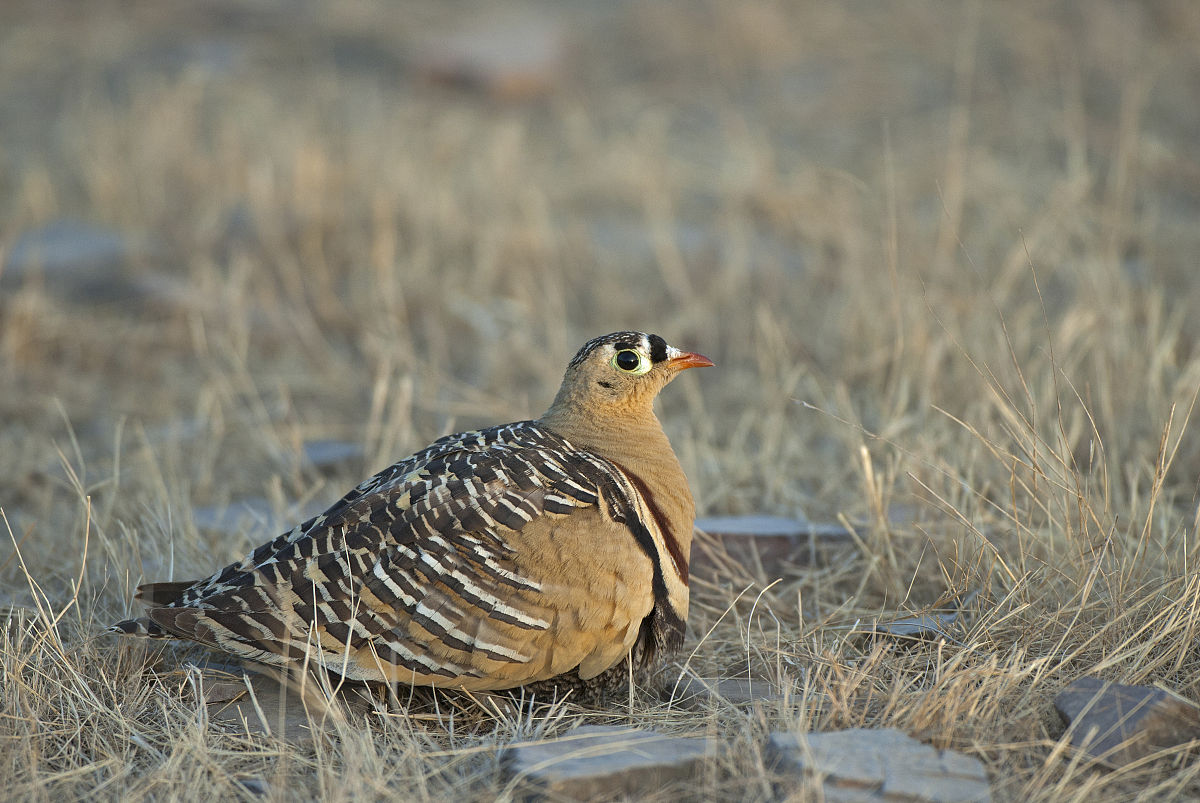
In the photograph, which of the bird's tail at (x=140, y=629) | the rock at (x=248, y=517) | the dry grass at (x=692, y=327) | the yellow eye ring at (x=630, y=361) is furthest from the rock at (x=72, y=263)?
the yellow eye ring at (x=630, y=361)

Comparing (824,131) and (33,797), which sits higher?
(824,131)

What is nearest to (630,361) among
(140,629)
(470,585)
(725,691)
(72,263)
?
(470,585)

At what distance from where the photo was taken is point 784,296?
6102 mm

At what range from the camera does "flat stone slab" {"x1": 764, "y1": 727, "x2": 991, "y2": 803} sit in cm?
212

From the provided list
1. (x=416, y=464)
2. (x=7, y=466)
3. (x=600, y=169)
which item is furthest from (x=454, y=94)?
(x=416, y=464)

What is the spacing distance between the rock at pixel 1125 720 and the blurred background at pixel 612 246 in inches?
30.6

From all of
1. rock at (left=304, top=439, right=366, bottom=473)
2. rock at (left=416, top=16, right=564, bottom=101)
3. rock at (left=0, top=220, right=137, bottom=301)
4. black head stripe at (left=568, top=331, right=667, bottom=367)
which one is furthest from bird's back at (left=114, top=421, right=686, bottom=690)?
rock at (left=416, top=16, right=564, bottom=101)

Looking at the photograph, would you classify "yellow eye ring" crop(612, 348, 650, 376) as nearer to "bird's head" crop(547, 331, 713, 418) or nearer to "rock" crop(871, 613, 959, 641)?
"bird's head" crop(547, 331, 713, 418)

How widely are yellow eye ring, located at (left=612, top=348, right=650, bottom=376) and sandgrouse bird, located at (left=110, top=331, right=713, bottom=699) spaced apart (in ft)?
0.90

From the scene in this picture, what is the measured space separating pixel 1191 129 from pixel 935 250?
321cm

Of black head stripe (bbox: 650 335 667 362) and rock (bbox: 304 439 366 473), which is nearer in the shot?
black head stripe (bbox: 650 335 667 362)

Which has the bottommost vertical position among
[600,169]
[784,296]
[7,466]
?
[7,466]

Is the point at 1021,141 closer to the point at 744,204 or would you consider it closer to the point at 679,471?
the point at 744,204

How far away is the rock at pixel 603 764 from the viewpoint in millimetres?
2207
